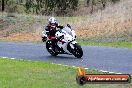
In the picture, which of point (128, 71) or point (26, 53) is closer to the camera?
point (128, 71)

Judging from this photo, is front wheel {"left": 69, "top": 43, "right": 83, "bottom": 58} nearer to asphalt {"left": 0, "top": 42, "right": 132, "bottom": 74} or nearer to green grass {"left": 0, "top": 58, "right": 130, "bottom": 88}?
asphalt {"left": 0, "top": 42, "right": 132, "bottom": 74}

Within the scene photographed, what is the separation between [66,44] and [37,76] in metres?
5.97

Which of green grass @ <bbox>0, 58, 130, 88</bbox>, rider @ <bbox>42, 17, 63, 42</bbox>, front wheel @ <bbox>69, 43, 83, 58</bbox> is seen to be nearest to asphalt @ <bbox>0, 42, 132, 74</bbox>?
front wheel @ <bbox>69, 43, 83, 58</bbox>

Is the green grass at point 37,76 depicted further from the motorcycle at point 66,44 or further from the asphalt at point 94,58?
the motorcycle at point 66,44

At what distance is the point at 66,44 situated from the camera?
18.5 metres

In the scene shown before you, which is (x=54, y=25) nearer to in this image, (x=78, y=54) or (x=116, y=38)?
(x=78, y=54)

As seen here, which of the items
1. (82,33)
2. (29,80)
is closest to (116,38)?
(82,33)

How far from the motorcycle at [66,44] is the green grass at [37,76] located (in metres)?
2.70

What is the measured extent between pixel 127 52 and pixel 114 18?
52.8 ft

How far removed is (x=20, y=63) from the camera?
52.6 feet

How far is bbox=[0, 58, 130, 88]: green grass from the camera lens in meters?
10.9

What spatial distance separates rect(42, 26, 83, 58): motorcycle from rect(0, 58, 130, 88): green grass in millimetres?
2699

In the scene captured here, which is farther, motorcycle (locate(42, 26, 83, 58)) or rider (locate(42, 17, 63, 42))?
rider (locate(42, 17, 63, 42))

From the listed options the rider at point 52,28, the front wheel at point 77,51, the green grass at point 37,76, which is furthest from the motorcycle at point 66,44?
the green grass at point 37,76
